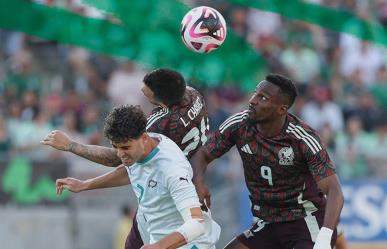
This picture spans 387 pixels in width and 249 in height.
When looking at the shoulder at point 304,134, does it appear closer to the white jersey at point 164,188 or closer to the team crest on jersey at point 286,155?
the team crest on jersey at point 286,155

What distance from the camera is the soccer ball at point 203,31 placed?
988 cm

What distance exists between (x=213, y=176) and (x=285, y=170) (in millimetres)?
7551

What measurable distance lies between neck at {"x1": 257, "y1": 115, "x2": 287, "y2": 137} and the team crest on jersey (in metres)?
0.16

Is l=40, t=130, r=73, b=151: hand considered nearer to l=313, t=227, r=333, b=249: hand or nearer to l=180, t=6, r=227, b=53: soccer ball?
l=180, t=6, r=227, b=53: soccer ball

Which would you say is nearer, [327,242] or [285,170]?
[327,242]

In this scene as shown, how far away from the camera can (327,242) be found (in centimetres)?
893

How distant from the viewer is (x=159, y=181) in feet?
28.0

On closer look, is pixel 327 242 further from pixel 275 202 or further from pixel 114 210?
pixel 114 210

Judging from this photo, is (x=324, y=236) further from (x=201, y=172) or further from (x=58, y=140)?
(x=58, y=140)

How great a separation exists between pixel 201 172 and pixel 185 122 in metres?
0.47

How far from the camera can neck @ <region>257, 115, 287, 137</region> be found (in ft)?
31.4

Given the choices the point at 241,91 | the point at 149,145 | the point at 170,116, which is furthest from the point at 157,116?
the point at 241,91

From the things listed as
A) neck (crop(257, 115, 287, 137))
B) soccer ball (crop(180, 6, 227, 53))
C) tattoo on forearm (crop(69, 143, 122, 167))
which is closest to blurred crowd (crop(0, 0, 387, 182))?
soccer ball (crop(180, 6, 227, 53))

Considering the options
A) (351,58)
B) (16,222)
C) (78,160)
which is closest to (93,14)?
(78,160)
